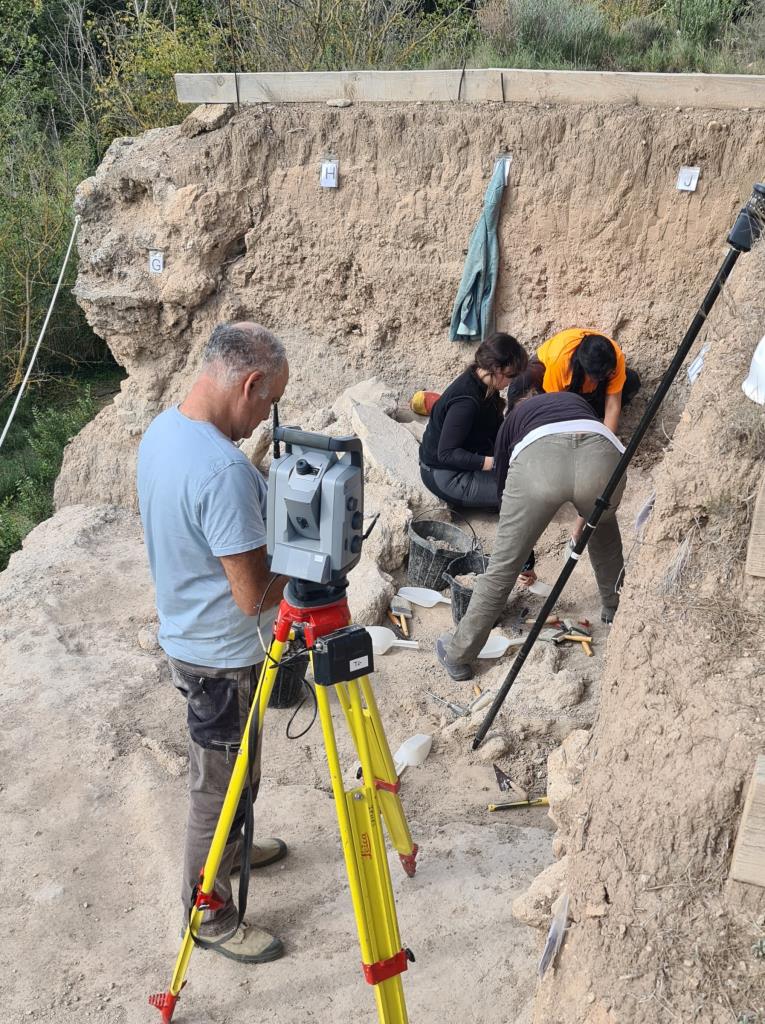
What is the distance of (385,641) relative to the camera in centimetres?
523

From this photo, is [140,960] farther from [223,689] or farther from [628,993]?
[628,993]

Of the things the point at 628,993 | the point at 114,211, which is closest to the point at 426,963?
the point at 628,993

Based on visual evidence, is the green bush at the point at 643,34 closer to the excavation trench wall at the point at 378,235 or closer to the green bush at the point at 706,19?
the green bush at the point at 706,19

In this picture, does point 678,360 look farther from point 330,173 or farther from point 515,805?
point 330,173

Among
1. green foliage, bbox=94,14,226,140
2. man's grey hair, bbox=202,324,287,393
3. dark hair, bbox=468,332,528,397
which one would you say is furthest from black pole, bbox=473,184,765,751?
green foliage, bbox=94,14,226,140

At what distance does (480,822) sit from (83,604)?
3254 mm

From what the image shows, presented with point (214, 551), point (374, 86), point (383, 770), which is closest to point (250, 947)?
point (383, 770)

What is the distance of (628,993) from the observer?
71.8 inches

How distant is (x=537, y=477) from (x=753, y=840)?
268cm

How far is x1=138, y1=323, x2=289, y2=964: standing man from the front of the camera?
8.59 feet

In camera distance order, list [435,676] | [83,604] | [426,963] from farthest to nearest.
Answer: [83,604] < [435,676] < [426,963]

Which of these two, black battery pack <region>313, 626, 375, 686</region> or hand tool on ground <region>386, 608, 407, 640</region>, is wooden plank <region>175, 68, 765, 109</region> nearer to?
hand tool on ground <region>386, 608, 407, 640</region>

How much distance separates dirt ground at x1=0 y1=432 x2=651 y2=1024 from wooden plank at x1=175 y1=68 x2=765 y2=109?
11.7 ft

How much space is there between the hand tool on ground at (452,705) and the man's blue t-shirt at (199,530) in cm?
205
